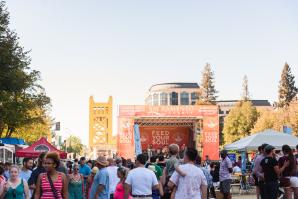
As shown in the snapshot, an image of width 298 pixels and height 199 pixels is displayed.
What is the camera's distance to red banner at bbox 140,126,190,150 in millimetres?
61625

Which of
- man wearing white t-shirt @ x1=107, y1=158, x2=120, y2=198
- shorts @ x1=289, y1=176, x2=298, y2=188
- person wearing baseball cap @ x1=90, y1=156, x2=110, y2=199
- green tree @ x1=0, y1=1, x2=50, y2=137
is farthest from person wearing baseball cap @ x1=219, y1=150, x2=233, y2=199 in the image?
green tree @ x1=0, y1=1, x2=50, y2=137

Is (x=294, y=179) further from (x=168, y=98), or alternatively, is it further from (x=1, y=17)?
(x=168, y=98)

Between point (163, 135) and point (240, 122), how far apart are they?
115 ft

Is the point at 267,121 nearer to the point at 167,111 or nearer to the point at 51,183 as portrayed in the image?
the point at 167,111

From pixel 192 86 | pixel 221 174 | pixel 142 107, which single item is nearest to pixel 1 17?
pixel 142 107

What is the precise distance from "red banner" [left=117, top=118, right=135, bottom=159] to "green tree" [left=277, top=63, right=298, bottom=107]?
51.7m

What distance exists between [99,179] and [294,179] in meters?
4.31

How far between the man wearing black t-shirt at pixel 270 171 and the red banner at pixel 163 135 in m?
48.6

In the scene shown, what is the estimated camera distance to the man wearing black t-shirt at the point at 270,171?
12.7 meters

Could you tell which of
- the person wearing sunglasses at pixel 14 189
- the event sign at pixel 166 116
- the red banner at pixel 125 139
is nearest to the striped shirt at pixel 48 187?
the person wearing sunglasses at pixel 14 189

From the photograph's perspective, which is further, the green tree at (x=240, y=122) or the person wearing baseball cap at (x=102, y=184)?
the green tree at (x=240, y=122)

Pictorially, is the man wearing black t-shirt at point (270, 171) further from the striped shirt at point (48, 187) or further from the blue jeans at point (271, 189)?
the striped shirt at point (48, 187)

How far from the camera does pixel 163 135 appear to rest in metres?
61.6

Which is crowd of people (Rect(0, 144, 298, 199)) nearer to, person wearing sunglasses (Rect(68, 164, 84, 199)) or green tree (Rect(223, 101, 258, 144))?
person wearing sunglasses (Rect(68, 164, 84, 199))
